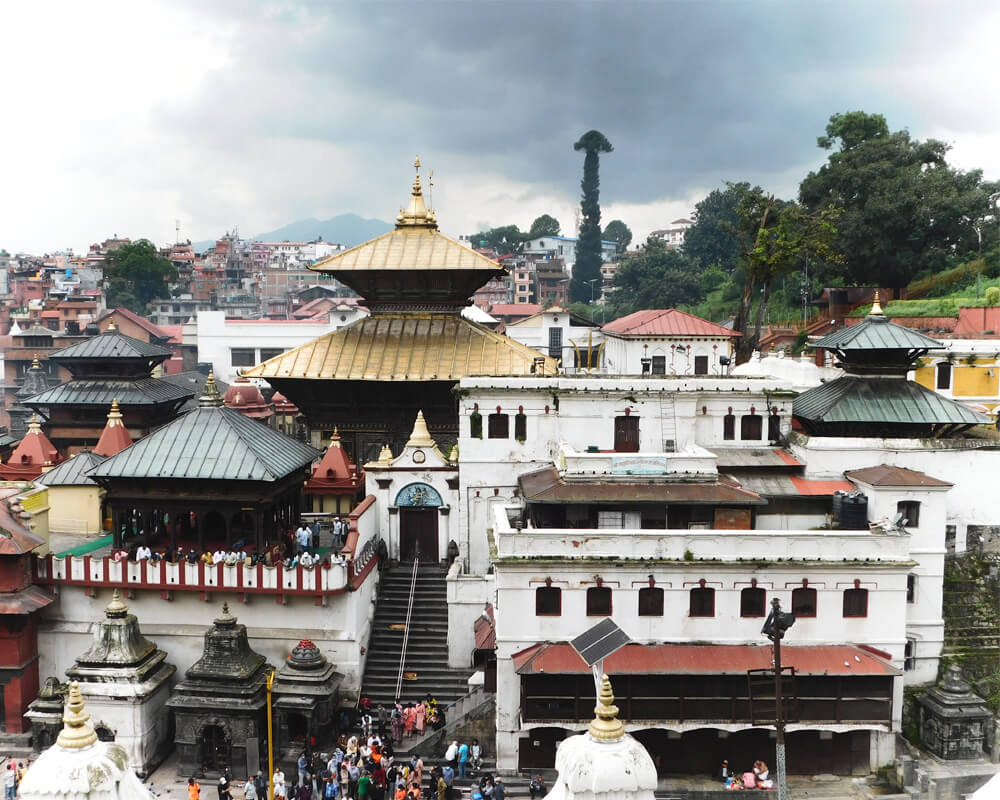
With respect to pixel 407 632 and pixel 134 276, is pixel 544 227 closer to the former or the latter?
pixel 134 276

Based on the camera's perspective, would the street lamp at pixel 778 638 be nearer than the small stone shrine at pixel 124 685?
Yes

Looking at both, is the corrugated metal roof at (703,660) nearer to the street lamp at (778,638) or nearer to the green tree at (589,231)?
the street lamp at (778,638)

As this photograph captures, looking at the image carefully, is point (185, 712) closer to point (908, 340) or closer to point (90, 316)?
point (908, 340)

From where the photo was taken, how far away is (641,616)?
2619 cm

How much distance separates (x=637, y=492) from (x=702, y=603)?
4.03m

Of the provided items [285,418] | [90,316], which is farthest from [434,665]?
[90,316]

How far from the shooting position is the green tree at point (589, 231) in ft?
468

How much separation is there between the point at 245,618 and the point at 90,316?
76.3 meters

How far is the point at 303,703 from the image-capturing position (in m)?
26.8

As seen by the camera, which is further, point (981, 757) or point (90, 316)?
point (90, 316)

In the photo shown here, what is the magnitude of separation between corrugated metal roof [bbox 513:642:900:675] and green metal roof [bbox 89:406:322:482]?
10.4 meters

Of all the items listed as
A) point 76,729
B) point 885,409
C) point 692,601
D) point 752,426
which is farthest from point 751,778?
point 76,729

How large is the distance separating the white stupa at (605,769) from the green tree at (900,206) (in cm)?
5880

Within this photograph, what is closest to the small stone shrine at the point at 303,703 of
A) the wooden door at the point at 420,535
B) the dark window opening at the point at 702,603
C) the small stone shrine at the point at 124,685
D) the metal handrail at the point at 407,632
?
the metal handrail at the point at 407,632
